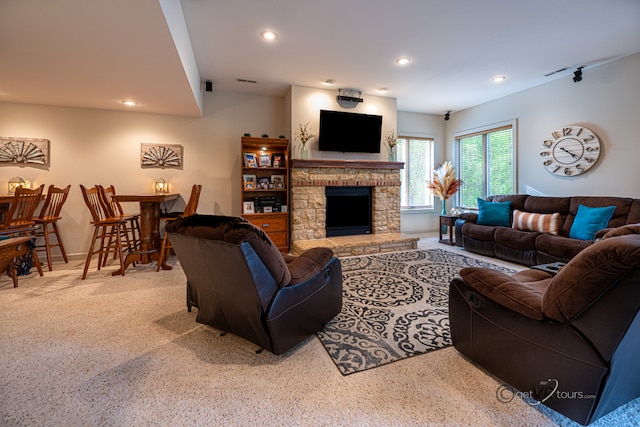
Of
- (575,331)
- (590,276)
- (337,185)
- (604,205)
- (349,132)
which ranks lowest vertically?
(575,331)

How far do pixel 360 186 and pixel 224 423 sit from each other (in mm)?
4359

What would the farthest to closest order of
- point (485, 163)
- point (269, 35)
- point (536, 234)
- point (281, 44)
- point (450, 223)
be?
point (485, 163) < point (450, 223) < point (536, 234) < point (281, 44) < point (269, 35)

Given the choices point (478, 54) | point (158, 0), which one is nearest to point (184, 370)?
point (158, 0)

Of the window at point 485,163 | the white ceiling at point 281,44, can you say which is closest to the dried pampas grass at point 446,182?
the window at point 485,163

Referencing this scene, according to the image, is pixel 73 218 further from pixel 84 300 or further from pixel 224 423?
pixel 224 423

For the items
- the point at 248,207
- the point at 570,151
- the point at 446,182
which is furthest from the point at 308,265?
the point at 446,182

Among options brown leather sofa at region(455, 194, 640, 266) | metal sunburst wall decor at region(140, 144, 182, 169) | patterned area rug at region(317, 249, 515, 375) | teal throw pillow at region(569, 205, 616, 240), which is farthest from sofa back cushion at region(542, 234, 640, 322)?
metal sunburst wall decor at region(140, 144, 182, 169)

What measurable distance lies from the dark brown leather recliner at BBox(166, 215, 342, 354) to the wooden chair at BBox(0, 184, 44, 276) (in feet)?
9.07

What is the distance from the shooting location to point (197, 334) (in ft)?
6.87

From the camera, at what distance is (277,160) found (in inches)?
189

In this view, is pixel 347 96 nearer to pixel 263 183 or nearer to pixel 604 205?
pixel 263 183

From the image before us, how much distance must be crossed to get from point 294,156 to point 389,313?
3177 millimetres

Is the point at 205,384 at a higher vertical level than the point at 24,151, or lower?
lower

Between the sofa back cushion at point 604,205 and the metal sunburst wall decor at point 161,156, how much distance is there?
5992 millimetres
